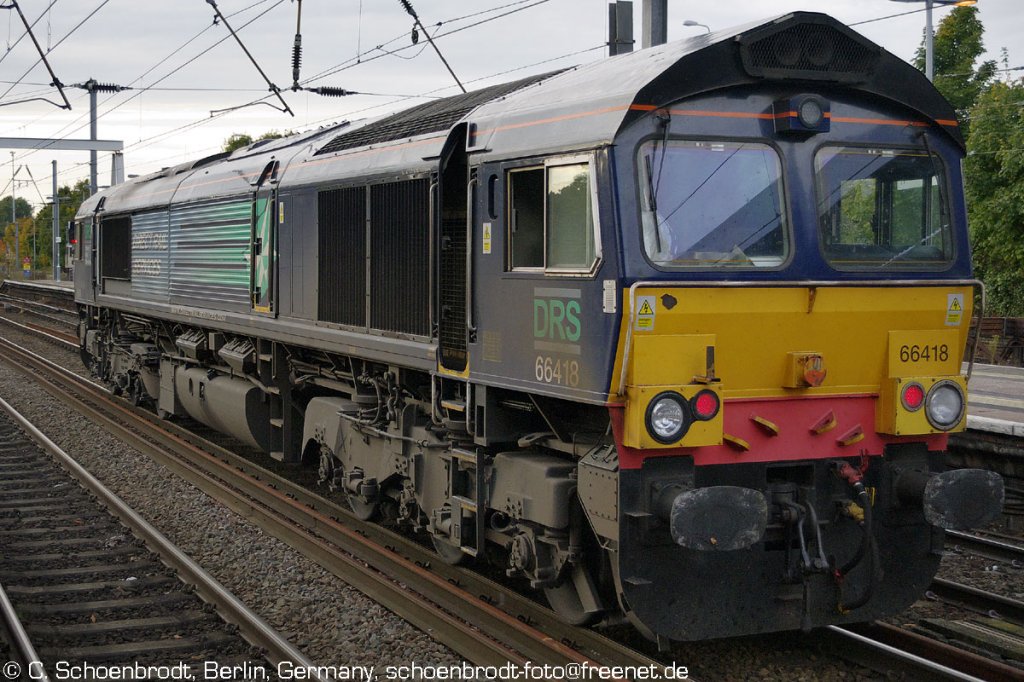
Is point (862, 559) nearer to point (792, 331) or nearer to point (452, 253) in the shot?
point (792, 331)

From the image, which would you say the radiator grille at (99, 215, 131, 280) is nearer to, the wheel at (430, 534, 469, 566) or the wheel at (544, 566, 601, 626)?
the wheel at (430, 534, 469, 566)

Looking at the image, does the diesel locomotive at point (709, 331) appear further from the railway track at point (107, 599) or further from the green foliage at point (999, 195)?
the green foliage at point (999, 195)

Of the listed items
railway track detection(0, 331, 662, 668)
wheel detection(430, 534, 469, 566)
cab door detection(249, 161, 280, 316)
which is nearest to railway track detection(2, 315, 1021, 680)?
railway track detection(0, 331, 662, 668)

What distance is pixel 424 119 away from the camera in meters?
9.54

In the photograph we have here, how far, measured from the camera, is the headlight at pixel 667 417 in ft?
20.3

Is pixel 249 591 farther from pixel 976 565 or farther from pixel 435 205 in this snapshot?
pixel 976 565

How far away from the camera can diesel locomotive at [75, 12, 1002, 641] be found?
20.8ft

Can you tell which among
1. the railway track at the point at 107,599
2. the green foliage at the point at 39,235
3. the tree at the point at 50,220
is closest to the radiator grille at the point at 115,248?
the railway track at the point at 107,599

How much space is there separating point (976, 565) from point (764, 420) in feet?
12.2

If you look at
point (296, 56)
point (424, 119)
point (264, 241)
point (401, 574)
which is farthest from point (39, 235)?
point (401, 574)

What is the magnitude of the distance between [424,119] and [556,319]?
3.38 metres

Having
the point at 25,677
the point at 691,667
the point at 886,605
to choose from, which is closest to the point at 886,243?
the point at 886,605

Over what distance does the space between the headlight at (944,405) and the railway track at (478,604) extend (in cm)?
134

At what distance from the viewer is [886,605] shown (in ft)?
23.2
